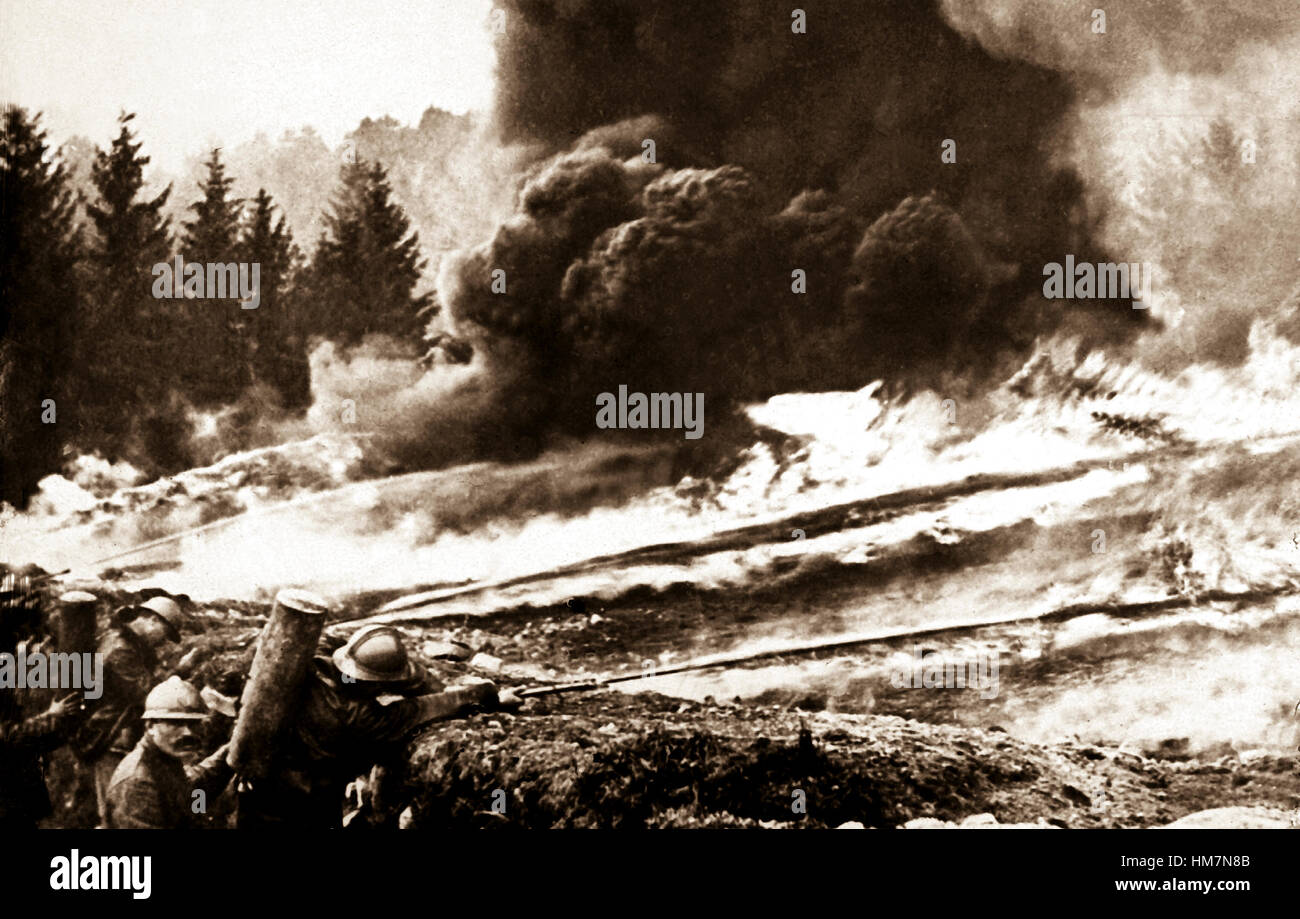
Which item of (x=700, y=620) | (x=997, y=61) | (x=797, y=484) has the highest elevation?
(x=997, y=61)

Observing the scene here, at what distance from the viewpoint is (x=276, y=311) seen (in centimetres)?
741

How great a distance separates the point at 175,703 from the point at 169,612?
20.2 inches

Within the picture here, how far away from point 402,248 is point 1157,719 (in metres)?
4.81

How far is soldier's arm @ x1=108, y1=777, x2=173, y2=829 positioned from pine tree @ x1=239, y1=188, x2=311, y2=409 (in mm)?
2205

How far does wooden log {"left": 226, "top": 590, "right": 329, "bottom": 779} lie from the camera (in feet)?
22.8

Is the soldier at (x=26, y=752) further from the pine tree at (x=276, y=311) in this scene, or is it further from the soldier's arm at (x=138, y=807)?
the pine tree at (x=276, y=311)

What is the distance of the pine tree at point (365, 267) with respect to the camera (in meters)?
7.38

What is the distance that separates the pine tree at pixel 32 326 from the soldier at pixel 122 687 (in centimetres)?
101

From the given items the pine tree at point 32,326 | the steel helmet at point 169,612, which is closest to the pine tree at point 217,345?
the pine tree at point 32,326

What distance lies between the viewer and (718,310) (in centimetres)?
721

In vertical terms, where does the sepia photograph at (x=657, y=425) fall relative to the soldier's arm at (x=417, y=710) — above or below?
above
